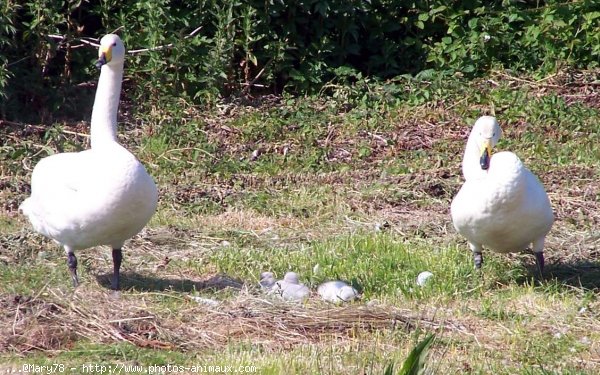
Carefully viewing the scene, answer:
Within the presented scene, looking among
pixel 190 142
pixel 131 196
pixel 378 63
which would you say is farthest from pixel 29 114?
pixel 131 196

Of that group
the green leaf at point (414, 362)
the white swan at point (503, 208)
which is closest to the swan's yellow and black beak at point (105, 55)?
the white swan at point (503, 208)

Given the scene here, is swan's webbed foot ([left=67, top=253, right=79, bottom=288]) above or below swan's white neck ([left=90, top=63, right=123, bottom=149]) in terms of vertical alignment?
below

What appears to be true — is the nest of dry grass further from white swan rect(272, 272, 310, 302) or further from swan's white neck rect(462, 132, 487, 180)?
swan's white neck rect(462, 132, 487, 180)

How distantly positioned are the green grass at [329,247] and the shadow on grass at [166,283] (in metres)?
0.02

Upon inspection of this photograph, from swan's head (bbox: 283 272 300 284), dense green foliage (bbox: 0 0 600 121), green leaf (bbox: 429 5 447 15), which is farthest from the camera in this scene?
green leaf (bbox: 429 5 447 15)

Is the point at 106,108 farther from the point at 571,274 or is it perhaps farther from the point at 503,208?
the point at 571,274

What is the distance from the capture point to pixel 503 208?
6.78m

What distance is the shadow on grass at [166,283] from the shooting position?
6971 millimetres

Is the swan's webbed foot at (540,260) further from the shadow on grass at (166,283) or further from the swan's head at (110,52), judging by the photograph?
the swan's head at (110,52)

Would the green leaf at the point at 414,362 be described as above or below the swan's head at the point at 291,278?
above

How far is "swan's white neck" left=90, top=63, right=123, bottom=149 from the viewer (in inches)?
272

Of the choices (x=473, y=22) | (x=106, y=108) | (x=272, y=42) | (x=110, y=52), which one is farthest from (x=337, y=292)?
(x=473, y=22)

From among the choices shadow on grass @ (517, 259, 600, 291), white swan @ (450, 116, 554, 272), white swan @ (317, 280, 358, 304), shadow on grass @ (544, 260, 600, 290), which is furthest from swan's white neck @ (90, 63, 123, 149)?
shadow on grass @ (544, 260, 600, 290)

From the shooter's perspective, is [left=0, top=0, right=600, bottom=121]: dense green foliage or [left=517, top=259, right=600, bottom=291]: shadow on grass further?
[left=0, top=0, right=600, bottom=121]: dense green foliage
